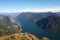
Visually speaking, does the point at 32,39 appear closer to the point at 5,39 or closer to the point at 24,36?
the point at 24,36

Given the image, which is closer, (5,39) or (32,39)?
(5,39)

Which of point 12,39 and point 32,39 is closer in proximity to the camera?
point 12,39

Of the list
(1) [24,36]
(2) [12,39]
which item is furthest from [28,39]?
(2) [12,39]

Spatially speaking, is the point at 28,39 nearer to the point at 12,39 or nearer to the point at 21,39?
the point at 21,39

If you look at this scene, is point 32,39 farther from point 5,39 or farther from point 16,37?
point 5,39

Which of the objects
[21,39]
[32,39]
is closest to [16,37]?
[21,39]

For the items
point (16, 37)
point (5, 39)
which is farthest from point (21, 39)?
point (5, 39)
